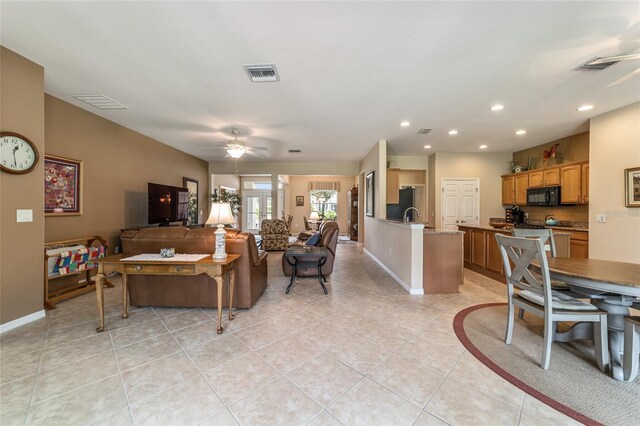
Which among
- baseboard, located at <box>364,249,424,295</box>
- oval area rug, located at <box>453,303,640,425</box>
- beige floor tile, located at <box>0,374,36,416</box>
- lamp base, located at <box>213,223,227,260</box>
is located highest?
lamp base, located at <box>213,223,227,260</box>

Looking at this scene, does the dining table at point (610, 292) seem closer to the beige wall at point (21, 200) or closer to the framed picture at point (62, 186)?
the beige wall at point (21, 200)

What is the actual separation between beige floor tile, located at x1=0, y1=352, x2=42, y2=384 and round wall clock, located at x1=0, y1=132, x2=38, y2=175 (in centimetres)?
176

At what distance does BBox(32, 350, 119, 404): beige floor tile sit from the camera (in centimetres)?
159

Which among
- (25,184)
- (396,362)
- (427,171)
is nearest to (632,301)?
(396,362)

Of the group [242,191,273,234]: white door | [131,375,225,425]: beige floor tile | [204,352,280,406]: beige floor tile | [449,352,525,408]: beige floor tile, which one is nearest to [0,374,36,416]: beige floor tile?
[131,375,225,425]: beige floor tile

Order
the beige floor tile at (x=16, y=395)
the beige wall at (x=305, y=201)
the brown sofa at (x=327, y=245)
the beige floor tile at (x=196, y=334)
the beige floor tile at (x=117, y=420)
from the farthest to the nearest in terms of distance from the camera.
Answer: the beige wall at (x=305, y=201) < the brown sofa at (x=327, y=245) < the beige floor tile at (x=196, y=334) < the beige floor tile at (x=16, y=395) < the beige floor tile at (x=117, y=420)

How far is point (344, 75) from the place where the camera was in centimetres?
260

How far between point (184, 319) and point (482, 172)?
7140mm

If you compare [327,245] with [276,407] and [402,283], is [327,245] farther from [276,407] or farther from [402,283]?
[276,407]

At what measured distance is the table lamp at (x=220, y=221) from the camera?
251cm

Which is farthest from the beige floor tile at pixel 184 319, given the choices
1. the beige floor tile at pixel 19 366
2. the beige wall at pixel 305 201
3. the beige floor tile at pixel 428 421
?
the beige wall at pixel 305 201

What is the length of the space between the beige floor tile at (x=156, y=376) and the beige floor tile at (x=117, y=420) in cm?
9

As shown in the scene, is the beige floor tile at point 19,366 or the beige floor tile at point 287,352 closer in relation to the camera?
the beige floor tile at point 19,366

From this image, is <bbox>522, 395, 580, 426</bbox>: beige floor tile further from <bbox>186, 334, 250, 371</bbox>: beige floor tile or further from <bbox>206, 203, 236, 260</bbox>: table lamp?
<bbox>206, 203, 236, 260</bbox>: table lamp
